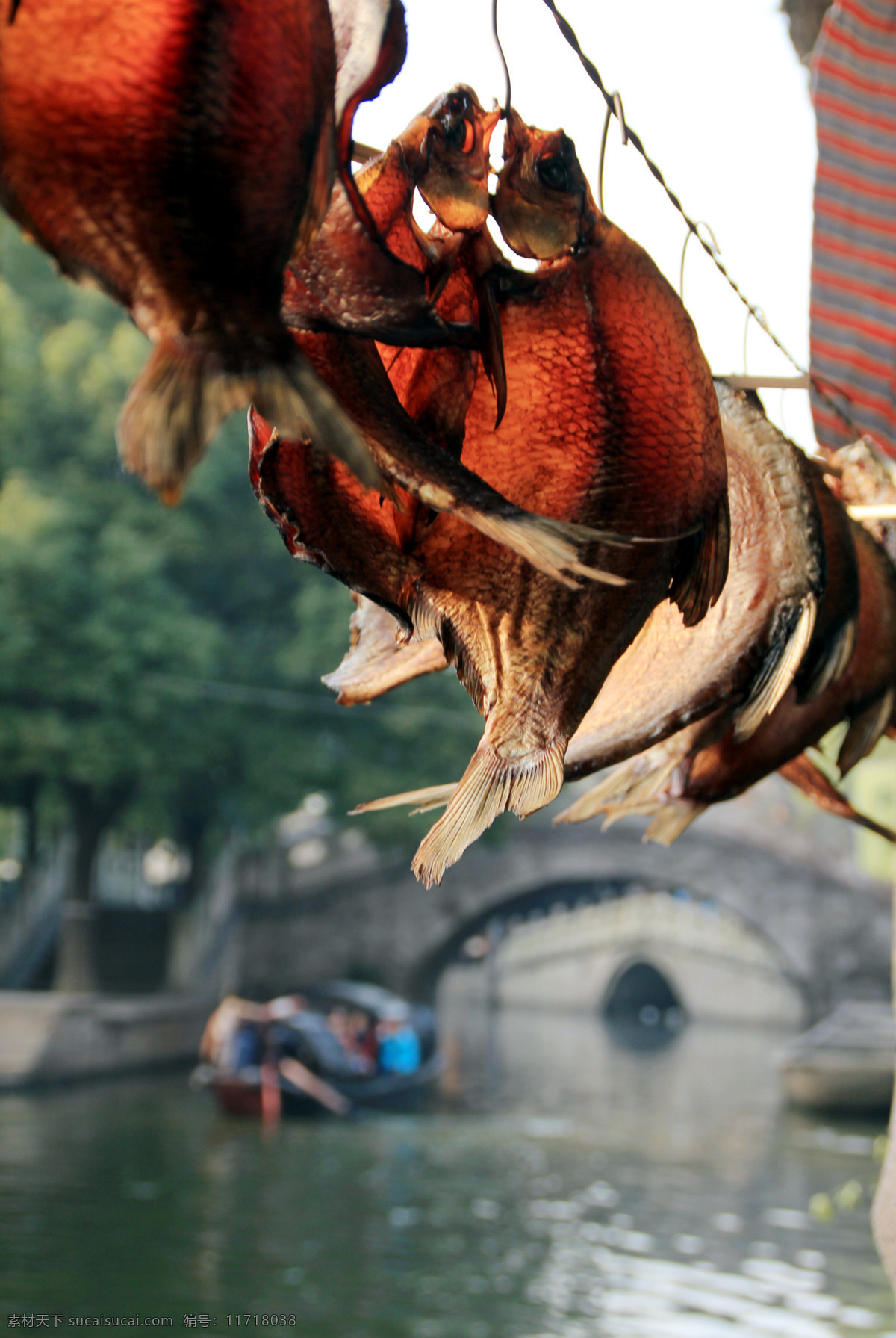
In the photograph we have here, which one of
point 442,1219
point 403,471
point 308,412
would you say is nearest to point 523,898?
point 442,1219

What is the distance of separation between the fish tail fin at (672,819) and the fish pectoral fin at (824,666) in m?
0.28

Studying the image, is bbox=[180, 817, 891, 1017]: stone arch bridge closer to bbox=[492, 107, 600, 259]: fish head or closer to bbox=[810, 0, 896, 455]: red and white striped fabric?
bbox=[810, 0, 896, 455]: red and white striped fabric

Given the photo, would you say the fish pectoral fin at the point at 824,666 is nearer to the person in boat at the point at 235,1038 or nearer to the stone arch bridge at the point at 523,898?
the person in boat at the point at 235,1038

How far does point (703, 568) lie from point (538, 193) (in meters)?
0.50

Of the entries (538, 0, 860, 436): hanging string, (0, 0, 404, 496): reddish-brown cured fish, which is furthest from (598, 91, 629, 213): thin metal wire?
(0, 0, 404, 496): reddish-brown cured fish

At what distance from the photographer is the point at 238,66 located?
1.08 meters

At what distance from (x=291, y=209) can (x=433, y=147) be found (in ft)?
1.41

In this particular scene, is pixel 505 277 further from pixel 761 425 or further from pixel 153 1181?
pixel 153 1181

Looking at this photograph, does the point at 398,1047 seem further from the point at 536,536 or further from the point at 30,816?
the point at 536,536

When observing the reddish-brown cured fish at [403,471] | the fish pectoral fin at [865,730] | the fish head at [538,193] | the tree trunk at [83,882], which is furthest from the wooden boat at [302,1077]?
the fish head at [538,193]

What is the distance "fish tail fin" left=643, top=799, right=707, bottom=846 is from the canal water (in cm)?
605

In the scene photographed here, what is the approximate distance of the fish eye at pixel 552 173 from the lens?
1.56 meters

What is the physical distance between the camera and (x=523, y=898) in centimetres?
2705

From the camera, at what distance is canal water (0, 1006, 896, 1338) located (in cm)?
838
